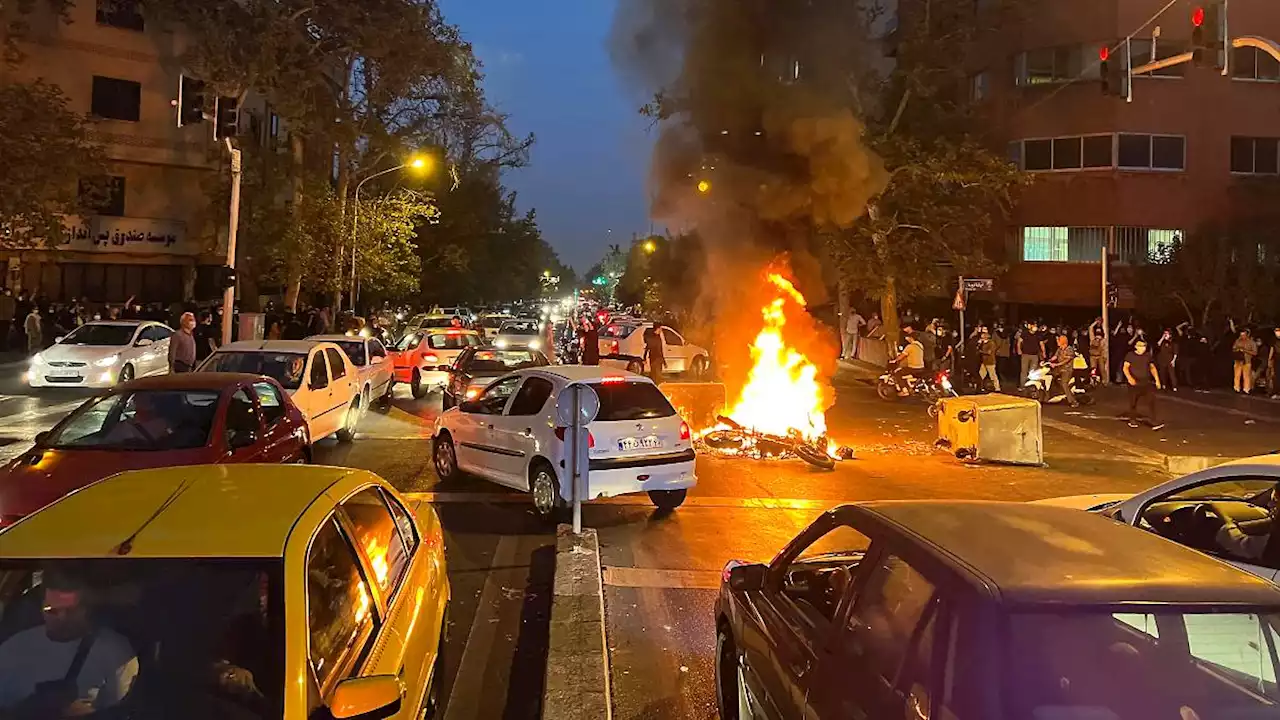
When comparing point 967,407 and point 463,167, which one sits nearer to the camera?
point 967,407

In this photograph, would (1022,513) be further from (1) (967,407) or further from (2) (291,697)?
(1) (967,407)

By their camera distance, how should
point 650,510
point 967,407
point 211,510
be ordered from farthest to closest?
point 967,407
point 650,510
point 211,510

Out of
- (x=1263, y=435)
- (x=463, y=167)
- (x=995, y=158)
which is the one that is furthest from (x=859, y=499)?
(x=463, y=167)

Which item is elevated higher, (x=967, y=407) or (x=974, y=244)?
(x=974, y=244)

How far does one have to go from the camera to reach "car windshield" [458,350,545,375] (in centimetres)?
1581

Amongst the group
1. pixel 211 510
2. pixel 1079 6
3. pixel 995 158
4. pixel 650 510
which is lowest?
pixel 650 510

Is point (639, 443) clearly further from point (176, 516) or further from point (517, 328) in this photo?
point (517, 328)

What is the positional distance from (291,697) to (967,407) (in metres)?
12.0

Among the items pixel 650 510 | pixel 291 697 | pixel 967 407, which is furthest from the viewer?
pixel 967 407

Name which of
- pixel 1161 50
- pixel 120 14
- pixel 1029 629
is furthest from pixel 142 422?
pixel 1161 50

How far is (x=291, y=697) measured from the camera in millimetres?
2934

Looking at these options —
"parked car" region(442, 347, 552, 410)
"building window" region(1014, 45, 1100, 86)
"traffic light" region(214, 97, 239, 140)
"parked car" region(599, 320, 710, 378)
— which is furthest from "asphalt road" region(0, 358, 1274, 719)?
"building window" region(1014, 45, 1100, 86)

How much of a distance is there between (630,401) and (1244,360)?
726 inches

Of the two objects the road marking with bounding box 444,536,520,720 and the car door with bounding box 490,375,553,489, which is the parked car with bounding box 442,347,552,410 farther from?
the road marking with bounding box 444,536,520,720
